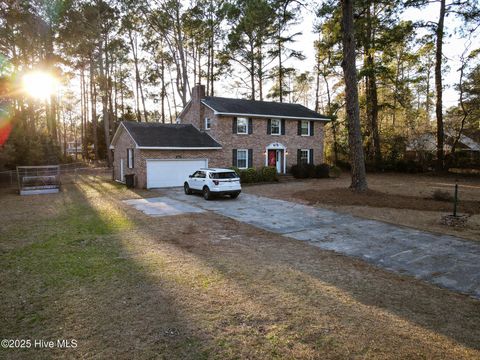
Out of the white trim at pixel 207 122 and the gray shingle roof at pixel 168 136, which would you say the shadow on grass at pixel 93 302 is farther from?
the white trim at pixel 207 122

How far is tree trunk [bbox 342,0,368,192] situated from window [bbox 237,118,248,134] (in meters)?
10.7

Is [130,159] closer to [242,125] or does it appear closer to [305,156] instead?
[242,125]

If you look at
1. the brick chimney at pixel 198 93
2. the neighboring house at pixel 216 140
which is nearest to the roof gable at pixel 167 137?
the neighboring house at pixel 216 140

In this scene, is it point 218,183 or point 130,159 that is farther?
point 130,159

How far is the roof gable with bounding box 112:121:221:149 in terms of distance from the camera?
71.2 ft

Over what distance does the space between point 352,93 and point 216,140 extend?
38.3 ft

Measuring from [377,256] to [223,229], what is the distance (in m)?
4.80

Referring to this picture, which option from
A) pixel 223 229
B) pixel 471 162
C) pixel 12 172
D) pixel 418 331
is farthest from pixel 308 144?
pixel 418 331

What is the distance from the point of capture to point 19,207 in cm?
1459

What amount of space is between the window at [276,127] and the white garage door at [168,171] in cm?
828

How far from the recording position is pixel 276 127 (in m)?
28.6

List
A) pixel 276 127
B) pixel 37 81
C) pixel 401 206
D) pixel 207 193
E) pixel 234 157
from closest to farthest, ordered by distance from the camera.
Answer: pixel 401 206
pixel 207 193
pixel 234 157
pixel 276 127
pixel 37 81

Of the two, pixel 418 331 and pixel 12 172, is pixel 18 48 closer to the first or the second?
pixel 12 172

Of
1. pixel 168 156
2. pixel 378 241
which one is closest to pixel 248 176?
pixel 168 156
